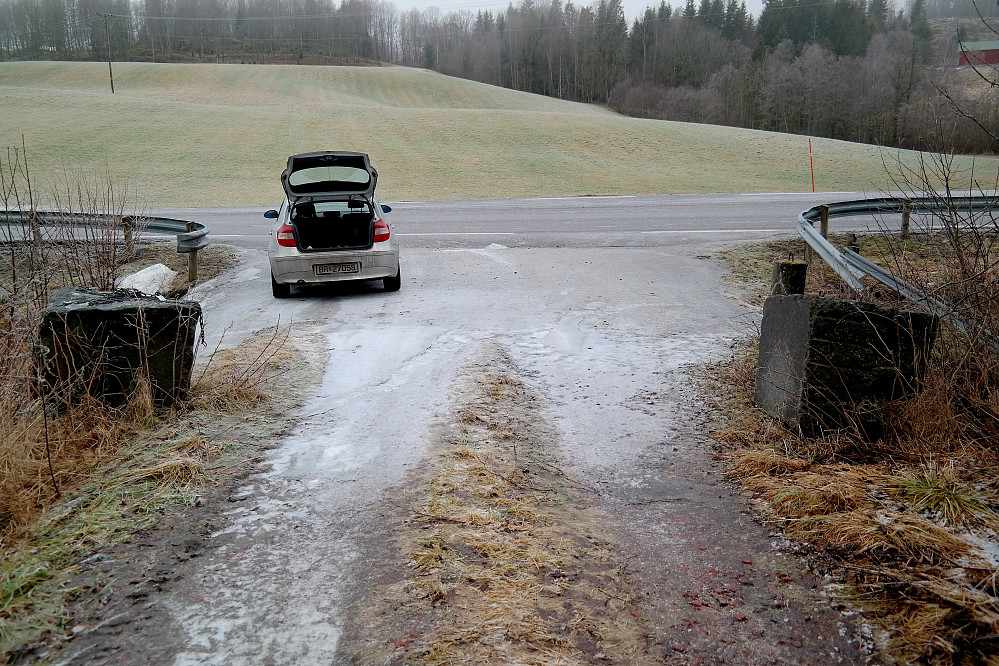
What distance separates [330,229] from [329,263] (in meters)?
0.95

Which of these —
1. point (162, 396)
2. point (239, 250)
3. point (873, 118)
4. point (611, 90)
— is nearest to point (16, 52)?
point (611, 90)

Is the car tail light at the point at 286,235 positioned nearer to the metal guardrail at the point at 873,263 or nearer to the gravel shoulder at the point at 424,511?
the gravel shoulder at the point at 424,511

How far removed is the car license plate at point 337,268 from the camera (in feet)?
34.2

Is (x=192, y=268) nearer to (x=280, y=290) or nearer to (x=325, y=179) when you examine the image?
(x=280, y=290)

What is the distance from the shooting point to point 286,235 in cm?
1041

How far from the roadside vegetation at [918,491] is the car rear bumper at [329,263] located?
18.6ft

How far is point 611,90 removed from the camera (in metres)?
108

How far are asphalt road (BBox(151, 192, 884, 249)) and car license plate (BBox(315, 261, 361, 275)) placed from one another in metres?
4.43

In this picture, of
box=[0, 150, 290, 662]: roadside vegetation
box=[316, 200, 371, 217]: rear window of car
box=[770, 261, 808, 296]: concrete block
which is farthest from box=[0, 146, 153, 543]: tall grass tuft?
box=[770, 261, 808, 296]: concrete block

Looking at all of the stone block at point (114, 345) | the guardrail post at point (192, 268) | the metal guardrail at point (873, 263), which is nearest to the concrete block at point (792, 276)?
the metal guardrail at point (873, 263)

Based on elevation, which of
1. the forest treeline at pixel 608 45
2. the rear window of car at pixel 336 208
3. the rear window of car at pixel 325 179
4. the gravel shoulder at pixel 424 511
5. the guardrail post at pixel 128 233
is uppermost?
the forest treeline at pixel 608 45

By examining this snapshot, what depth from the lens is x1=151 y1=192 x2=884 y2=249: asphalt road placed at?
51.1 feet

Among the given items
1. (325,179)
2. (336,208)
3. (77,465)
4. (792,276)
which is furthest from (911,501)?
(325,179)

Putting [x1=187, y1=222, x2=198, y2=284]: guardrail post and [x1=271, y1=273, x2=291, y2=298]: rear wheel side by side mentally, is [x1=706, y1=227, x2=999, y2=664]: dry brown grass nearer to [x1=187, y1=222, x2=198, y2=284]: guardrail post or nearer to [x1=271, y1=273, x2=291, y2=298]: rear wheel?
[x1=271, y1=273, x2=291, y2=298]: rear wheel
